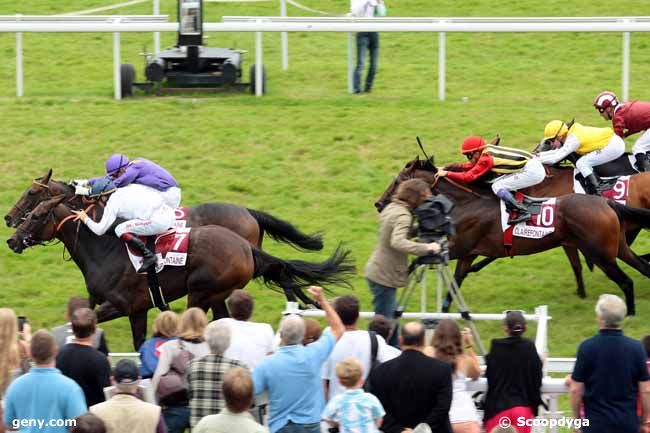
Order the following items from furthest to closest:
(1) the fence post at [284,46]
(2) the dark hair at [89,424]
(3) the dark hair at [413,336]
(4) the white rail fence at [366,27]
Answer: (1) the fence post at [284,46], (4) the white rail fence at [366,27], (3) the dark hair at [413,336], (2) the dark hair at [89,424]

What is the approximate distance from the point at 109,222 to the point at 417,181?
2.36 metres

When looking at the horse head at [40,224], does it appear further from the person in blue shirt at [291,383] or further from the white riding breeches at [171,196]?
the person in blue shirt at [291,383]

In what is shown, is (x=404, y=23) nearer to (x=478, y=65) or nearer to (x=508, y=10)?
(x=478, y=65)

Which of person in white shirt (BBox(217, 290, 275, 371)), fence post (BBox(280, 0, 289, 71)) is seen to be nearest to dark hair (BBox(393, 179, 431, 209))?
person in white shirt (BBox(217, 290, 275, 371))

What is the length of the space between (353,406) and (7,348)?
178cm

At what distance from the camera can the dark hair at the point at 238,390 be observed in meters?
6.14

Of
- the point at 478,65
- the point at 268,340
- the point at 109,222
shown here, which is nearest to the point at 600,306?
the point at 268,340

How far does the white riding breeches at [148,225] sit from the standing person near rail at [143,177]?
1.09ft

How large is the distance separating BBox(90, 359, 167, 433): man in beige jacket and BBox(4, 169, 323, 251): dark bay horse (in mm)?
4010

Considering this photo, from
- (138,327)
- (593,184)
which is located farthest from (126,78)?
(593,184)

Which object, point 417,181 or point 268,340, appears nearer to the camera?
point 268,340

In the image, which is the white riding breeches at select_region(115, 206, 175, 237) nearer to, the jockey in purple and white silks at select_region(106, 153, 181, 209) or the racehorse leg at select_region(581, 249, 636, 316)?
the jockey in purple and white silks at select_region(106, 153, 181, 209)

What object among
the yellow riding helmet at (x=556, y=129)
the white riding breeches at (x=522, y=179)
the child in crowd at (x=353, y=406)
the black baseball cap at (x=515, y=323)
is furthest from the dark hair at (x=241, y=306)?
the yellow riding helmet at (x=556, y=129)

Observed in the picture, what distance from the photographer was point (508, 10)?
19844 mm
